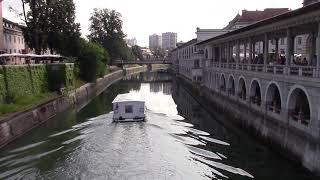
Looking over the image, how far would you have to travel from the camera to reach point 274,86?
32062 millimetres

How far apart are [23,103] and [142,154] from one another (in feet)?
66.7

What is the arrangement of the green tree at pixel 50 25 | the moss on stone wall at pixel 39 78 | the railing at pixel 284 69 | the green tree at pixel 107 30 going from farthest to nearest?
the green tree at pixel 107 30
the green tree at pixel 50 25
the moss on stone wall at pixel 39 78
the railing at pixel 284 69

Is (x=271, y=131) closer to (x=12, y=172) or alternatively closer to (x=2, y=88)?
(x=12, y=172)

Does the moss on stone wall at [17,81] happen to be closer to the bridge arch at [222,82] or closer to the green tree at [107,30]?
the bridge arch at [222,82]

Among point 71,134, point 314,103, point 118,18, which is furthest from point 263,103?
point 118,18

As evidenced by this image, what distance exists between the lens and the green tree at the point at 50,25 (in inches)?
2400

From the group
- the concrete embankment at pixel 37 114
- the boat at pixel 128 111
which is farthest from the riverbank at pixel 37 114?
the boat at pixel 128 111

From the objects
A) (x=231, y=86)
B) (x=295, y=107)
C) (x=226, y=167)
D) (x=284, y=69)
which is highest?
(x=284, y=69)

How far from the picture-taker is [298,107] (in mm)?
29875

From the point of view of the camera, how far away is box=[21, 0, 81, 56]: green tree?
60969 mm

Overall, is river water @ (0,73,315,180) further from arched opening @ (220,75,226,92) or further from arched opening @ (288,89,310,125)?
arched opening @ (220,75,226,92)

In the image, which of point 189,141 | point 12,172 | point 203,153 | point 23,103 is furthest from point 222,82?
point 12,172

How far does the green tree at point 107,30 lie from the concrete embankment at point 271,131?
68108 millimetres

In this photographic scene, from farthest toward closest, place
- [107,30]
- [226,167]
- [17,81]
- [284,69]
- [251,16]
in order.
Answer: [107,30] < [251,16] < [17,81] < [284,69] < [226,167]
